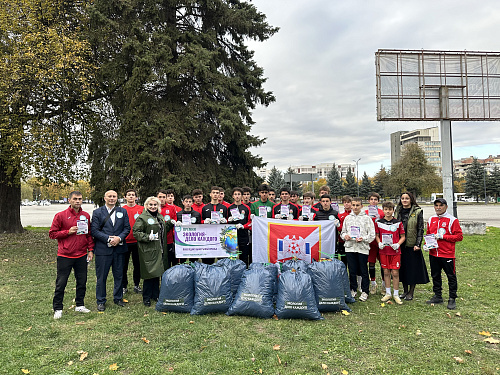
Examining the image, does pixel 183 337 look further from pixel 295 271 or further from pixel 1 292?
pixel 1 292

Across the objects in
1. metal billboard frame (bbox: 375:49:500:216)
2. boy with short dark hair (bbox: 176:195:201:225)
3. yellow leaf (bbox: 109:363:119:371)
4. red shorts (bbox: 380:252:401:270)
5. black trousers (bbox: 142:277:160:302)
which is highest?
metal billboard frame (bbox: 375:49:500:216)

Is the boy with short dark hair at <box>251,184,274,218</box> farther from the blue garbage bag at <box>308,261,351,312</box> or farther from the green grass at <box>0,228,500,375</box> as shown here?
the green grass at <box>0,228,500,375</box>

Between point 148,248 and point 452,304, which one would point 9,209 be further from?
point 452,304

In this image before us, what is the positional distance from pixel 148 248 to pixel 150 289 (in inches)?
30.7

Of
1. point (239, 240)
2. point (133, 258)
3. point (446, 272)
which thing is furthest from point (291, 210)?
point (133, 258)

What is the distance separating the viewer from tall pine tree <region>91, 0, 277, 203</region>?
12516mm

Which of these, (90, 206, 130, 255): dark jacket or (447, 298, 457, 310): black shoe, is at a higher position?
(90, 206, 130, 255): dark jacket

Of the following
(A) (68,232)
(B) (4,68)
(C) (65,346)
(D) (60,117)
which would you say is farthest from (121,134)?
(C) (65,346)

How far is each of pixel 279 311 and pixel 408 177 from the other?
4930 centimetres

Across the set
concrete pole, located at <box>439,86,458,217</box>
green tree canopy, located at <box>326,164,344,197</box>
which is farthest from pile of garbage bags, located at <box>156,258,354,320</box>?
green tree canopy, located at <box>326,164,344,197</box>

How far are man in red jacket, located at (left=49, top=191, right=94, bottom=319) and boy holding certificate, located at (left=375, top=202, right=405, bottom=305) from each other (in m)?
5.19

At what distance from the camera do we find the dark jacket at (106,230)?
5.77 m

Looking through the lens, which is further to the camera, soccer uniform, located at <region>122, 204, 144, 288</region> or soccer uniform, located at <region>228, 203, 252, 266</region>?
soccer uniform, located at <region>228, 203, 252, 266</region>

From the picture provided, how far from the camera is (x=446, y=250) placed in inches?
229
